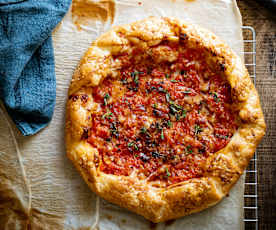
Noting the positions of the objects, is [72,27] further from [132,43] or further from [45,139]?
[45,139]

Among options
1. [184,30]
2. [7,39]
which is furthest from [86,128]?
[184,30]

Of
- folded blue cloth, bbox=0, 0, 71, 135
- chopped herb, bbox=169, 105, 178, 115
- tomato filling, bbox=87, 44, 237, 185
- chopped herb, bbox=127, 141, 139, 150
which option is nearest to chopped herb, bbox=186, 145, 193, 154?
tomato filling, bbox=87, 44, 237, 185

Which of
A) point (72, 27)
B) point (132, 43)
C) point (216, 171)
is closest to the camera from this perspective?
point (216, 171)

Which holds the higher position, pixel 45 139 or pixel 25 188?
pixel 45 139

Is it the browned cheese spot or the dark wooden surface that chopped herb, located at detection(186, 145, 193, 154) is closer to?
the dark wooden surface

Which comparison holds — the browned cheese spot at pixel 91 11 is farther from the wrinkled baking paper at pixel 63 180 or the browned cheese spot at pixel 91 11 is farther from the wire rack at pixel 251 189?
the wire rack at pixel 251 189

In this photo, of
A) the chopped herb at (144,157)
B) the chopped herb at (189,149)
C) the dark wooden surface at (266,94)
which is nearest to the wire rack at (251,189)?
the dark wooden surface at (266,94)

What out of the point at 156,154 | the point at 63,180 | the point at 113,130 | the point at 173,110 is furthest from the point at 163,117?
the point at 63,180
